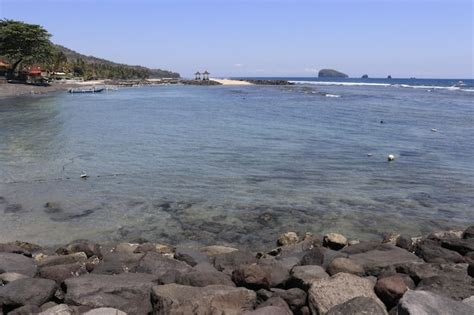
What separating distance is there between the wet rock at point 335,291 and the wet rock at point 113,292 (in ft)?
7.24

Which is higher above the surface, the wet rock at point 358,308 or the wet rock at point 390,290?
the wet rock at point 358,308

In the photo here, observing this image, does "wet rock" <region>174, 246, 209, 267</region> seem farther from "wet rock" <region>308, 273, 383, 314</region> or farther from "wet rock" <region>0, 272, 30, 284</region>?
"wet rock" <region>308, 273, 383, 314</region>

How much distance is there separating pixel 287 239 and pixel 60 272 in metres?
4.84

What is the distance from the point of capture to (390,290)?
20.3 feet

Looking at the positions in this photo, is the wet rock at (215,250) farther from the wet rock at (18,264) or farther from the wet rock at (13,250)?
the wet rock at (13,250)

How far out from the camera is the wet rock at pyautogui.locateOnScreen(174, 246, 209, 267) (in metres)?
8.45

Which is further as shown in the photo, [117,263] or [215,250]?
[215,250]

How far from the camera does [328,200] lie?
13492 mm

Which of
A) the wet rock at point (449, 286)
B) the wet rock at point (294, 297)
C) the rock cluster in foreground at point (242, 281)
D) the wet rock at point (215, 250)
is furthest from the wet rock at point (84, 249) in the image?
the wet rock at point (449, 286)

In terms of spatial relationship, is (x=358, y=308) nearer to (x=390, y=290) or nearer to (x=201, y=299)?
(x=390, y=290)

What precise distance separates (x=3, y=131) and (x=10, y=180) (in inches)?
548

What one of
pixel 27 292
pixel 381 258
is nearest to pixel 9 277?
pixel 27 292

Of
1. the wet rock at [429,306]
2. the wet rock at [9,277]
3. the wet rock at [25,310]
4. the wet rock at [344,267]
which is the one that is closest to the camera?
the wet rock at [429,306]

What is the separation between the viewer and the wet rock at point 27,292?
627 centimetres
